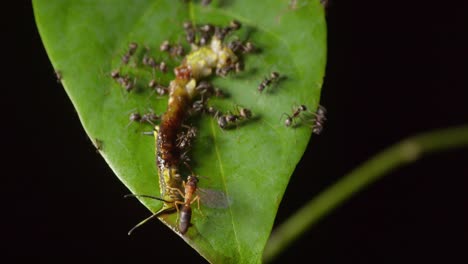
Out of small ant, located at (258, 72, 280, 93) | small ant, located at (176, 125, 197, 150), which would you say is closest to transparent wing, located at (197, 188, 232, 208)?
small ant, located at (176, 125, 197, 150)

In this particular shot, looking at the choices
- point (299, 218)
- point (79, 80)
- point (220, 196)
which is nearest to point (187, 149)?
point (220, 196)

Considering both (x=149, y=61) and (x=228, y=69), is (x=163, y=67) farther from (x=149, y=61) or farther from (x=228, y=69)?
(x=228, y=69)

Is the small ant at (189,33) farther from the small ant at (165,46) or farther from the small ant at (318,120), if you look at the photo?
the small ant at (318,120)

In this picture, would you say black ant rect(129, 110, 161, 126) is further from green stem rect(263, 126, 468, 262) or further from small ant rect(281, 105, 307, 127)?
green stem rect(263, 126, 468, 262)

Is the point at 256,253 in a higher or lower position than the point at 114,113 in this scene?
lower

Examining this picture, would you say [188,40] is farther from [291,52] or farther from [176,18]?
[291,52]

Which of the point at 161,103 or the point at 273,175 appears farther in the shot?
the point at 161,103
